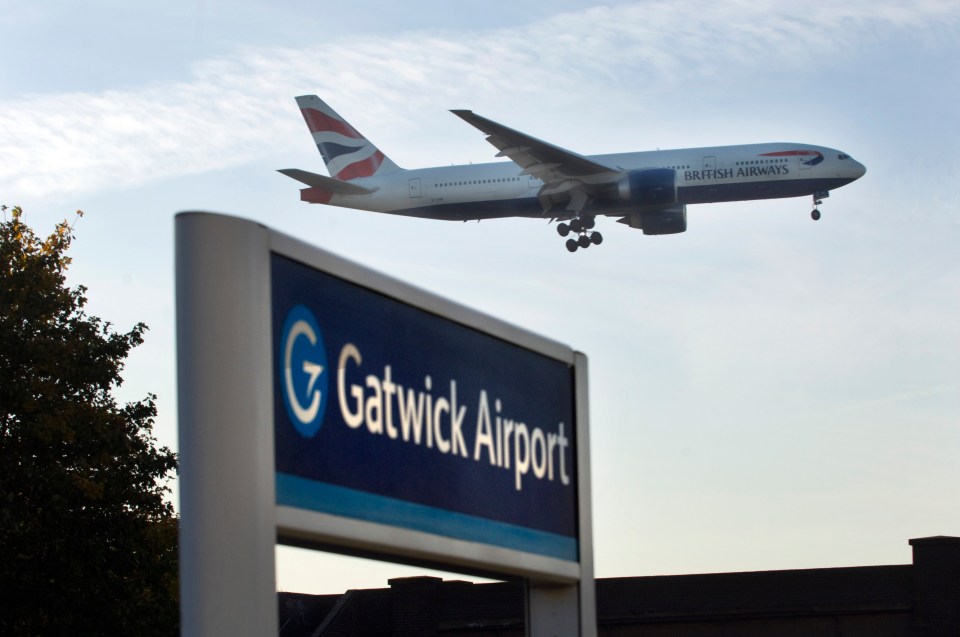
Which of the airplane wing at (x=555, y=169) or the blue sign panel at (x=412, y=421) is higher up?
the airplane wing at (x=555, y=169)

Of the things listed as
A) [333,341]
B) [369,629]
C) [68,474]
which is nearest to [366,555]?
[333,341]

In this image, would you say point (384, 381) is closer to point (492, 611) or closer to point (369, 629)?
point (492, 611)

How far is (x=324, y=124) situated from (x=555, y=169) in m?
12.3

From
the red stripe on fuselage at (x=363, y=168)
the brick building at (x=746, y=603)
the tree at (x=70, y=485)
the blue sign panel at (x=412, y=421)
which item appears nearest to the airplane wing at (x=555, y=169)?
the red stripe on fuselage at (x=363, y=168)

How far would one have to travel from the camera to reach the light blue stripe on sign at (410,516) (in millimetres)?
3202

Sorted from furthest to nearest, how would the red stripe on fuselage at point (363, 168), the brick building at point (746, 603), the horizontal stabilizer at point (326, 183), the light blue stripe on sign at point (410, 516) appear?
the red stripe on fuselage at point (363, 168) < the horizontal stabilizer at point (326, 183) < the brick building at point (746, 603) < the light blue stripe on sign at point (410, 516)

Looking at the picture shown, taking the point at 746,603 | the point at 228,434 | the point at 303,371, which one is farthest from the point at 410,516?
the point at 746,603

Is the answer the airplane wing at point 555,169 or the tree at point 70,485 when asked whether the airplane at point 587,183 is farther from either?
the tree at point 70,485

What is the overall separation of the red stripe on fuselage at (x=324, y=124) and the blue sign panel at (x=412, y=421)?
46618 mm

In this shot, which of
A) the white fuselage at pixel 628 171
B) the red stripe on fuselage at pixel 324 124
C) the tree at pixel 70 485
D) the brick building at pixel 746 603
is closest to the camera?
the tree at pixel 70 485

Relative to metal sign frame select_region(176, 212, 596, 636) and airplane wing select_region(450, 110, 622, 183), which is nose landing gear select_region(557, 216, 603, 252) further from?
metal sign frame select_region(176, 212, 596, 636)

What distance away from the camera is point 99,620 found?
2088cm

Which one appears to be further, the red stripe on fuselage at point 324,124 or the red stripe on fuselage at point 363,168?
the red stripe on fuselage at point 324,124

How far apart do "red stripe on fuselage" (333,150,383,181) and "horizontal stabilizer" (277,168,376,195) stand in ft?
12.0
